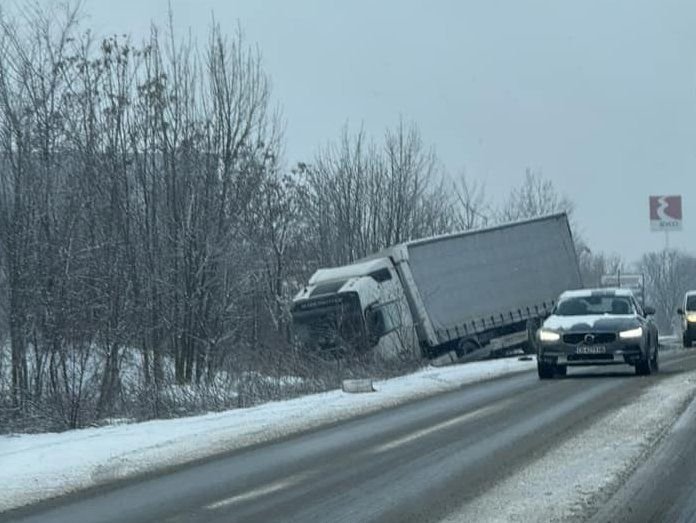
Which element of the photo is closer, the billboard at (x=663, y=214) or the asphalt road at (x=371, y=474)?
the asphalt road at (x=371, y=474)

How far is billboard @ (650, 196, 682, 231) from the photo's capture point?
69.8 metres

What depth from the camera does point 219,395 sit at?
2330cm

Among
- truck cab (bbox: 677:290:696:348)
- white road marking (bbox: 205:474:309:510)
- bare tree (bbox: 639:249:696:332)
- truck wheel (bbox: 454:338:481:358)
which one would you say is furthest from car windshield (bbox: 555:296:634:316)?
bare tree (bbox: 639:249:696:332)

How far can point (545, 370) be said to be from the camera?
2591 centimetres

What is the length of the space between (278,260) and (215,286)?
1076 cm

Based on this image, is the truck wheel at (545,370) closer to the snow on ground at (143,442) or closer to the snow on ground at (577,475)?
the snow on ground at (143,442)

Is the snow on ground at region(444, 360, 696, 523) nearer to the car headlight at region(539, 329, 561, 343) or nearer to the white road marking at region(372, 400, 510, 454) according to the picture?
the white road marking at region(372, 400, 510, 454)

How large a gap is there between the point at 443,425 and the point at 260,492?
20.3 ft

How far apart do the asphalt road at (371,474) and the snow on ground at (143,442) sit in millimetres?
513

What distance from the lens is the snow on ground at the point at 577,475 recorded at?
9.74m

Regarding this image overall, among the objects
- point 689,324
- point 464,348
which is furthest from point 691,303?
point 464,348

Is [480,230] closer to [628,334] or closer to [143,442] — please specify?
[628,334]

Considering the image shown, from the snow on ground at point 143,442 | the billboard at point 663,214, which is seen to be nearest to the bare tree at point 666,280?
the billboard at point 663,214

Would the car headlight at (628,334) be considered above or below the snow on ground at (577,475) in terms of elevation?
above
